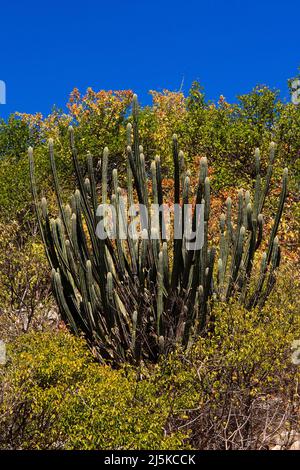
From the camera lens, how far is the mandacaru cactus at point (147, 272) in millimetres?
10461

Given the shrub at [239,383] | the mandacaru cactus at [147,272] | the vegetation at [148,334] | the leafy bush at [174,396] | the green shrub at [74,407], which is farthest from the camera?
the mandacaru cactus at [147,272]

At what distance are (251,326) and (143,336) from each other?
218 centimetres

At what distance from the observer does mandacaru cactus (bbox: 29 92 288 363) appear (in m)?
10.5

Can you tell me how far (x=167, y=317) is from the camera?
10711 mm

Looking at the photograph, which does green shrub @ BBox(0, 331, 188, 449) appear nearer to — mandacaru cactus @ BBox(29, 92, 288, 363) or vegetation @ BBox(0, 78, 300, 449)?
vegetation @ BBox(0, 78, 300, 449)

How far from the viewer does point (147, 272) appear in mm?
10922

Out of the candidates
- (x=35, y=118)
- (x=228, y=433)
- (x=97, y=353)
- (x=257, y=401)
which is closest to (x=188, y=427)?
(x=228, y=433)

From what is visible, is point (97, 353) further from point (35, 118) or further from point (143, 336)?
point (35, 118)

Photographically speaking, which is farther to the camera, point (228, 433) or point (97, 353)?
point (97, 353)

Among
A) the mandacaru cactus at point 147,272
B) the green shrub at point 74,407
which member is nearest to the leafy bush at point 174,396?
the green shrub at point 74,407

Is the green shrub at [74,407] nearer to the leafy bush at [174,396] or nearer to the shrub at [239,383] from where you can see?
the leafy bush at [174,396]

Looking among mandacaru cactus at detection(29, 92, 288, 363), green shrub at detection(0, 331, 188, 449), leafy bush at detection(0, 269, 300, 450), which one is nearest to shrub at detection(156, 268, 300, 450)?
leafy bush at detection(0, 269, 300, 450)

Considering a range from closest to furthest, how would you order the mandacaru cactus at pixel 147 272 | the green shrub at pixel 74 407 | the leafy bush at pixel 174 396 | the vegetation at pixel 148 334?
the green shrub at pixel 74 407 → the leafy bush at pixel 174 396 → the vegetation at pixel 148 334 → the mandacaru cactus at pixel 147 272

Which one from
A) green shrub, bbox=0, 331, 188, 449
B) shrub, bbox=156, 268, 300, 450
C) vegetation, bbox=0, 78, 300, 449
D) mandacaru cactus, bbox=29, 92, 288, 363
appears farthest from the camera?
mandacaru cactus, bbox=29, 92, 288, 363
